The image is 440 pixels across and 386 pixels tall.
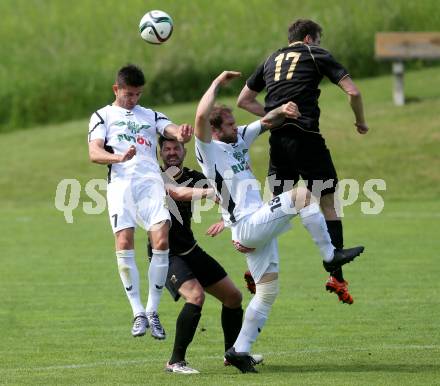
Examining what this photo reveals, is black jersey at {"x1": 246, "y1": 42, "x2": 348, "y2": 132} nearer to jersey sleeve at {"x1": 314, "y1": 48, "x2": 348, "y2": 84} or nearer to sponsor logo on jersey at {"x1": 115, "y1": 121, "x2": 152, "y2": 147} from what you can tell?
A: jersey sleeve at {"x1": 314, "y1": 48, "x2": 348, "y2": 84}

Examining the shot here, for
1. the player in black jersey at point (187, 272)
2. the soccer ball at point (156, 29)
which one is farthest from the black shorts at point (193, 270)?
the soccer ball at point (156, 29)

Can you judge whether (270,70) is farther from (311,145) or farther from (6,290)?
(6,290)

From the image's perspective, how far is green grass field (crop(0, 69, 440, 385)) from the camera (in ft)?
38.2

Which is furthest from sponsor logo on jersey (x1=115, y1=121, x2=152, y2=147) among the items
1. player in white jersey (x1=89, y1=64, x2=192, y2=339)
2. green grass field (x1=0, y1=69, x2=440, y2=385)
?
green grass field (x1=0, y1=69, x2=440, y2=385)

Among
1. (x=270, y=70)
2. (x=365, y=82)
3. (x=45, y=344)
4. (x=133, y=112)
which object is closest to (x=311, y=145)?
(x=270, y=70)

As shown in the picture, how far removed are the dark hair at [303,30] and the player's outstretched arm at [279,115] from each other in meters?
0.85

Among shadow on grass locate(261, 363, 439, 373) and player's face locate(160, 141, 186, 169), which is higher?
player's face locate(160, 141, 186, 169)

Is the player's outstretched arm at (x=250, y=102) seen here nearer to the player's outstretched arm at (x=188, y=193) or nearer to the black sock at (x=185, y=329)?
the player's outstretched arm at (x=188, y=193)

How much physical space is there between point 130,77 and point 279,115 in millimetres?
1442

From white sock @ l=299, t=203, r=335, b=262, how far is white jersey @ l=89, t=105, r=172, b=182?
4.82 ft

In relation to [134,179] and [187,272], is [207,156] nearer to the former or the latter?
[134,179]

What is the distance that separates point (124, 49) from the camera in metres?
43.8

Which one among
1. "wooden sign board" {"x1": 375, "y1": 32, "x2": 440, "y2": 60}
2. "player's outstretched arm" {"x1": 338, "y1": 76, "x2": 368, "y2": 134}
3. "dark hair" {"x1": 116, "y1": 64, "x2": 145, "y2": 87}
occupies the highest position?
"wooden sign board" {"x1": 375, "y1": 32, "x2": 440, "y2": 60}

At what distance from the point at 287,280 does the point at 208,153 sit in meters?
7.05
